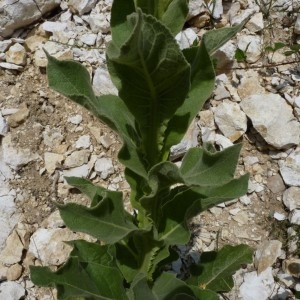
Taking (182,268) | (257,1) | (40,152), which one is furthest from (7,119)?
(257,1)

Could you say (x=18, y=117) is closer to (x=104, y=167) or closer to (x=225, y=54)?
(x=104, y=167)

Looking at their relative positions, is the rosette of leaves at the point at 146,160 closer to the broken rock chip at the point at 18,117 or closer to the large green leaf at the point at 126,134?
the large green leaf at the point at 126,134

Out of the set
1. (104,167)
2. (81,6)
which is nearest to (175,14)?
(104,167)

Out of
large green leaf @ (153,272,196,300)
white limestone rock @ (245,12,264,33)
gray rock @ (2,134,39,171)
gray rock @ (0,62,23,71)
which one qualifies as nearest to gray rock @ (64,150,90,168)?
gray rock @ (2,134,39,171)

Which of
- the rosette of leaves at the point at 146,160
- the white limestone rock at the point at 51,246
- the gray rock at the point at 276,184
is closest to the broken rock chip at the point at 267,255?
the gray rock at the point at 276,184

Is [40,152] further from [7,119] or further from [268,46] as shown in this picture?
[268,46]

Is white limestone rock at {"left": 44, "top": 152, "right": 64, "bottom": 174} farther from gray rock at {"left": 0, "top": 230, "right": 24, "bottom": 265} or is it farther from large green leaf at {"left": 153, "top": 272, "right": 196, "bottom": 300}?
large green leaf at {"left": 153, "top": 272, "right": 196, "bottom": 300}
